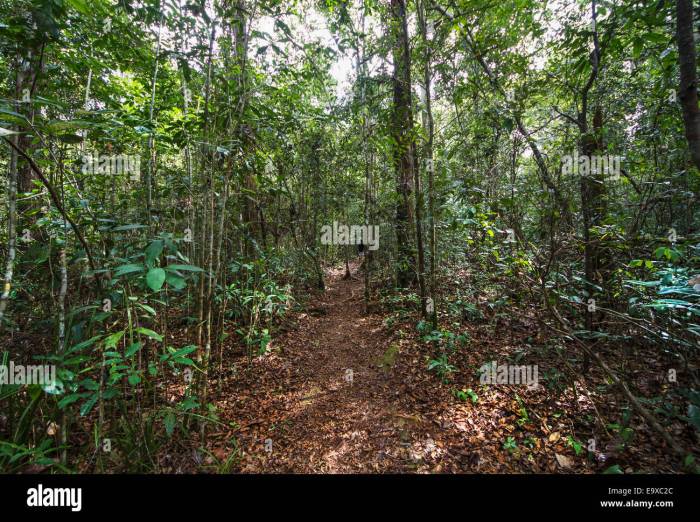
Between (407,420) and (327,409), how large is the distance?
98 cm

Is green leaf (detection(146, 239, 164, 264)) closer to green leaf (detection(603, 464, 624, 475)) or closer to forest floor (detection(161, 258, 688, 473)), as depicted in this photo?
forest floor (detection(161, 258, 688, 473))

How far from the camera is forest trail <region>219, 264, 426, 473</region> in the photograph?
2623 millimetres

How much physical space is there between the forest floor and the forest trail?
0.04 ft

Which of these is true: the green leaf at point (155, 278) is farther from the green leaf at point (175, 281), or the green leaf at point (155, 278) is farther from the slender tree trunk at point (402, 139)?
the slender tree trunk at point (402, 139)

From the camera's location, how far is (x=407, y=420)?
3027mm

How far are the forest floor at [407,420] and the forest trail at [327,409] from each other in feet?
0.04

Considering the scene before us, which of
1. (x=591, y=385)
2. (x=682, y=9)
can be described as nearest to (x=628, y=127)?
(x=682, y=9)

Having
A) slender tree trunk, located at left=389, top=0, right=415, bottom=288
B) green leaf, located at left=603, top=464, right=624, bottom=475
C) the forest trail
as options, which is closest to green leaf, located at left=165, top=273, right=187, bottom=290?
the forest trail

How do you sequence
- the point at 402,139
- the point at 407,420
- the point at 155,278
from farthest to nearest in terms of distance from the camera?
the point at 402,139, the point at 407,420, the point at 155,278

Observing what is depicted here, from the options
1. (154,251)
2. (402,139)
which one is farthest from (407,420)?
(402,139)

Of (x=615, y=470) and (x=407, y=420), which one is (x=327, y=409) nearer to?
(x=407, y=420)

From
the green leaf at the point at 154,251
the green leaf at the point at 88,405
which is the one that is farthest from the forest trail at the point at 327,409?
the green leaf at the point at 154,251
